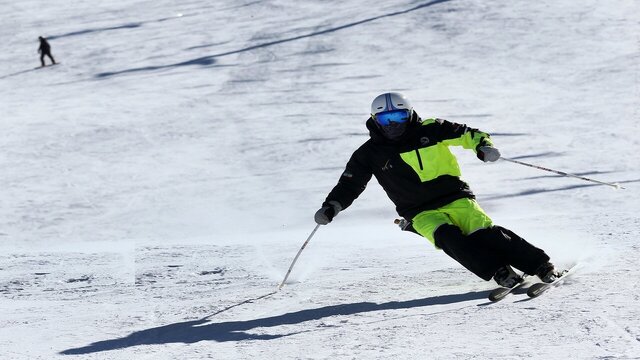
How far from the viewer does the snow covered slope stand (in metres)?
4.91

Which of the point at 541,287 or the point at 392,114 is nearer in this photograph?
the point at 541,287

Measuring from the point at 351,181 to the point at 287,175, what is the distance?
6.15m

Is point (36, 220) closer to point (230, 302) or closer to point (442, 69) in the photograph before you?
point (230, 302)

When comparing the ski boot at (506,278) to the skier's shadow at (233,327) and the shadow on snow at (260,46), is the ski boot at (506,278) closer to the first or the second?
the skier's shadow at (233,327)

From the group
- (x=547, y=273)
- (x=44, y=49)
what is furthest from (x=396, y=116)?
(x=44, y=49)

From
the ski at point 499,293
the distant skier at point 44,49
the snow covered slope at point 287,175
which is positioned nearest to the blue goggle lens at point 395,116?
A: the snow covered slope at point 287,175

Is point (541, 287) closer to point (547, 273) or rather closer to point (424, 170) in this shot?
point (547, 273)

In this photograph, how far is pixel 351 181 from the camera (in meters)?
6.20

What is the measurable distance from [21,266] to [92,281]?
1057mm

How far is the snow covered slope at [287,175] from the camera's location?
4914 mm

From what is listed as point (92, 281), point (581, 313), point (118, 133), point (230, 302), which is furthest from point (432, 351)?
point (118, 133)

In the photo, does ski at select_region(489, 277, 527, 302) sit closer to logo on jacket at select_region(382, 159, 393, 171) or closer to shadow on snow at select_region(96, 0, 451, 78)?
logo on jacket at select_region(382, 159, 393, 171)

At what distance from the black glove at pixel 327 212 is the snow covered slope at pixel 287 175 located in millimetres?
461

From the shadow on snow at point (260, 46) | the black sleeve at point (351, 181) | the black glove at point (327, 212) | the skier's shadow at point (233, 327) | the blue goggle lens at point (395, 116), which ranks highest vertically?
the blue goggle lens at point (395, 116)
